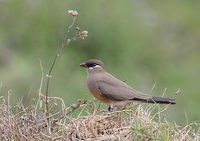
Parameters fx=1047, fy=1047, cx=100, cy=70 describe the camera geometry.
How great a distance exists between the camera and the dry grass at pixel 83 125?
7672 millimetres

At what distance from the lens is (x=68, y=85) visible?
14.4 meters

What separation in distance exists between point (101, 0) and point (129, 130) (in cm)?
954

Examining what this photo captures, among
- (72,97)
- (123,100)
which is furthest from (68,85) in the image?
(123,100)

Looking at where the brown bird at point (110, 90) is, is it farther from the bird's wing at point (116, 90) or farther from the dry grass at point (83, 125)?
the dry grass at point (83, 125)

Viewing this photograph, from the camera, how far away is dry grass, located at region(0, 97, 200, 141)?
7.67 m

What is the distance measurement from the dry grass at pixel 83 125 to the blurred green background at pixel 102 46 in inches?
239

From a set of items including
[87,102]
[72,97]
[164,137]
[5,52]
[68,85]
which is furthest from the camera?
[5,52]

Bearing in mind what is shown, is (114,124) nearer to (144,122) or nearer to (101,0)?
(144,122)

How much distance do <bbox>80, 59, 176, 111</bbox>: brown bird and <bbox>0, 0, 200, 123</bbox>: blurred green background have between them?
16.1ft

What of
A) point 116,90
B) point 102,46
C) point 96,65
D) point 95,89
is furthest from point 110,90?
point 102,46

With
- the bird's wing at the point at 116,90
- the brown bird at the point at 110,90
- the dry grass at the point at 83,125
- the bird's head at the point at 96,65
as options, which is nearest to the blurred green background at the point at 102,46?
the bird's head at the point at 96,65

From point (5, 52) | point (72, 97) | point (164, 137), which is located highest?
point (5, 52)

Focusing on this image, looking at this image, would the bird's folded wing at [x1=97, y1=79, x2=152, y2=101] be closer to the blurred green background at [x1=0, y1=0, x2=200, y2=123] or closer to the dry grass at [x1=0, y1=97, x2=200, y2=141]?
the dry grass at [x1=0, y1=97, x2=200, y2=141]

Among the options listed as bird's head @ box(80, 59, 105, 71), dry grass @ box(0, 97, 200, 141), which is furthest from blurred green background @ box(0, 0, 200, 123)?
dry grass @ box(0, 97, 200, 141)
